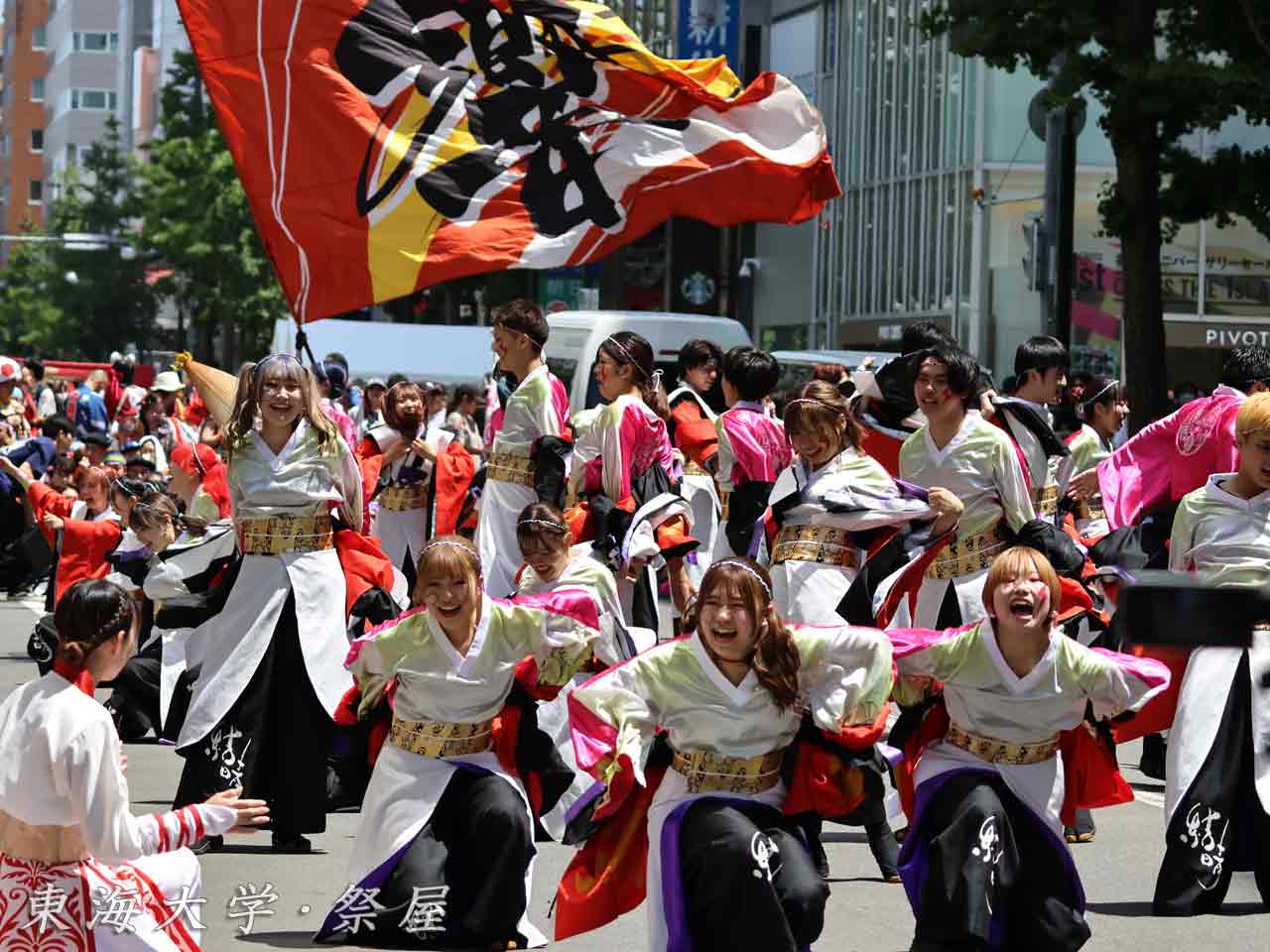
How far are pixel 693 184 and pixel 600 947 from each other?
4967mm

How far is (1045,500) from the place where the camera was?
9.45 metres

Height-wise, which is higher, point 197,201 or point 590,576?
point 197,201

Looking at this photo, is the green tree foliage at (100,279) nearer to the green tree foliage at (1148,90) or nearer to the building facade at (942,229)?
the building facade at (942,229)

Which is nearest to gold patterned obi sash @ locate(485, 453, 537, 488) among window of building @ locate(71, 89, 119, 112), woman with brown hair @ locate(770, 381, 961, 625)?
woman with brown hair @ locate(770, 381, 961, 625)

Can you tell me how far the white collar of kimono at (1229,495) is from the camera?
8219mm

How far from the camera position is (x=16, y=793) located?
5.59 metres

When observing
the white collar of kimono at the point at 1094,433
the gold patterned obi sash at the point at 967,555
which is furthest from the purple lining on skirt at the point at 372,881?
the white collar of kimono at the point at 1094,433

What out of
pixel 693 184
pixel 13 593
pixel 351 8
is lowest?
pixel 13 593

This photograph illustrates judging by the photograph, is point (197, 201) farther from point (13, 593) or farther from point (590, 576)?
point (590, 576)

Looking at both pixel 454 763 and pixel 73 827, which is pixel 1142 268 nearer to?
pixel 454 763

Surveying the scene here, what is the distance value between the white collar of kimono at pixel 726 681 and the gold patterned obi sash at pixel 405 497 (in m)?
7.28

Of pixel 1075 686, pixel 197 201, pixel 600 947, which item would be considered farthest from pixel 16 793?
pixel 197 201

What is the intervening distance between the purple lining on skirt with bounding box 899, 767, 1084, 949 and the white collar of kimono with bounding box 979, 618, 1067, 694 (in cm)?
26

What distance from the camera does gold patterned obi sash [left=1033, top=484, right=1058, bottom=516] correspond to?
936 cm
